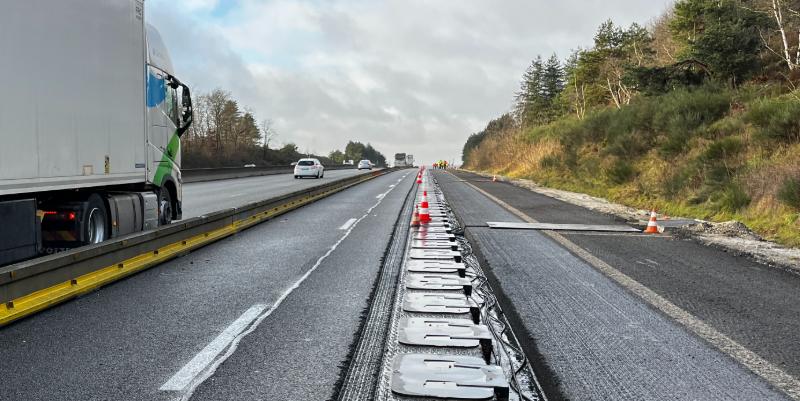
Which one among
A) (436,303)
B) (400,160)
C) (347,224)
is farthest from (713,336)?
(400,160)

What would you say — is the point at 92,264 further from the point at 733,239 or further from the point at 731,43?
the point at 731,43

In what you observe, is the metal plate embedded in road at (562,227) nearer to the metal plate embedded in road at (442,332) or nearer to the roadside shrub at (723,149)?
the roadside shrub at (723,149)

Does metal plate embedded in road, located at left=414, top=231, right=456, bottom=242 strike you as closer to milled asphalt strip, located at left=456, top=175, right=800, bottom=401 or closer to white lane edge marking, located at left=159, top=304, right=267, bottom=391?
milled asphalt strip, located at left=456, top=175, right=800, bottom=401

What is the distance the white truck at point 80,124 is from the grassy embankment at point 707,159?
1128 centimetres

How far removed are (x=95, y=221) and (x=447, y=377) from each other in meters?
6.30

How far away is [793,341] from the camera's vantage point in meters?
4.67

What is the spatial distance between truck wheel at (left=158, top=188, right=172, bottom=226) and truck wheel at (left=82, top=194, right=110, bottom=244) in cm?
171

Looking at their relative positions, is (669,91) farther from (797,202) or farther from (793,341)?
(793,341)

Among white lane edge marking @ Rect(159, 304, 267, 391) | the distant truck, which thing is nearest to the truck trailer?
the distant truck

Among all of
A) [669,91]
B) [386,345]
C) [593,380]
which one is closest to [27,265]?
[386,345]

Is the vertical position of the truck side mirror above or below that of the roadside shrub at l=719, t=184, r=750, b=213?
above

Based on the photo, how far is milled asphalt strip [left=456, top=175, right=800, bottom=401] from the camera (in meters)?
3.79

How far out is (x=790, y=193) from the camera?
11648mm

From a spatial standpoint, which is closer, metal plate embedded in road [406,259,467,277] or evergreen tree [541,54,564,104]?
metal plate embedded in road [406,259,467,277]
